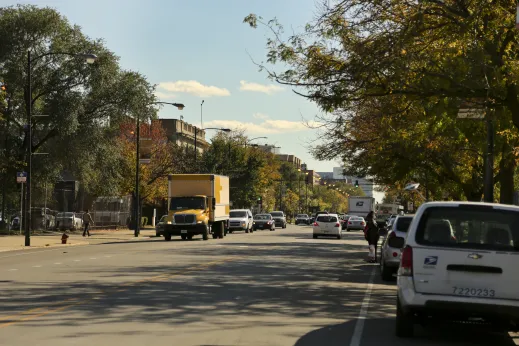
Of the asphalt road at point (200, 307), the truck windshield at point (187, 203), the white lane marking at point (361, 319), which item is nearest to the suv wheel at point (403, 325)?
the asphalt road at point (200, 307)

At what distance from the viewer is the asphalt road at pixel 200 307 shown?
34.7 ft

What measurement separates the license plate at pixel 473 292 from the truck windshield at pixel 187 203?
35.5 m

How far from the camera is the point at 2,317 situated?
11977mm

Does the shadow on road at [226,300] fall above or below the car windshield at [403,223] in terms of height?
below

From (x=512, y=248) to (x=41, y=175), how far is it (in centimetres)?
4404

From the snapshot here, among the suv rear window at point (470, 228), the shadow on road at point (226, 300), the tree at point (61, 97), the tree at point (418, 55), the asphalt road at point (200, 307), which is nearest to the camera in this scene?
the suv rear window at point (470, 228)

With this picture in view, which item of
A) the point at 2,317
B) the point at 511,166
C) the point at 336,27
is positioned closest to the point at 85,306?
the point at 2,317

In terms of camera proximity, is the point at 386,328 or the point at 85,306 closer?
the point at 386,328

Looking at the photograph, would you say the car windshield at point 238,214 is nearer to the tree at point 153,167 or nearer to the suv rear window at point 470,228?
the tree at point 153,167

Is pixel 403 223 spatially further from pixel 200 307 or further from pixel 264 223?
pixel 264 223

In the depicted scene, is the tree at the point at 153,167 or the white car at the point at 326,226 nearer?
the white car at the point at 326,226

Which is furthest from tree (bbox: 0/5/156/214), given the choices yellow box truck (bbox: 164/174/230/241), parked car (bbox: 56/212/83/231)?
yellow box truck (bbox: 164/174/230/241)

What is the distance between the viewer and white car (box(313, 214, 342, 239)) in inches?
2095

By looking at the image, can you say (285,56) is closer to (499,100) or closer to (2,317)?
(499,100)
